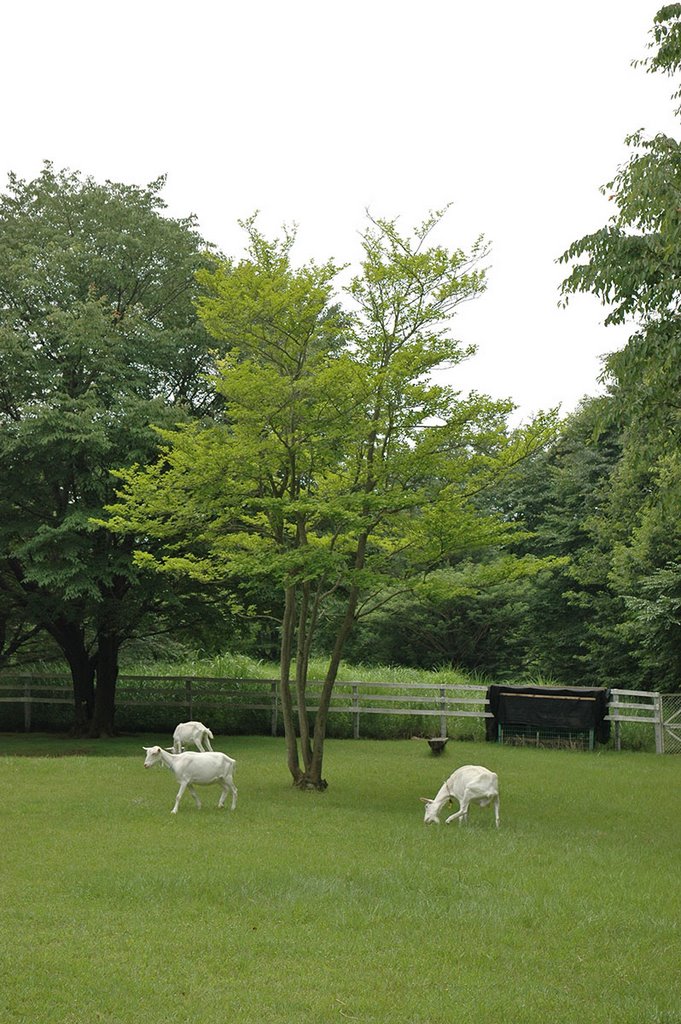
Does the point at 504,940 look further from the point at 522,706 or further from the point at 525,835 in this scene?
the point at 522,706

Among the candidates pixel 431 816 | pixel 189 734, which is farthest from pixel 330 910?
pixel 189 734

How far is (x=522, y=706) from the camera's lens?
76.3 ft

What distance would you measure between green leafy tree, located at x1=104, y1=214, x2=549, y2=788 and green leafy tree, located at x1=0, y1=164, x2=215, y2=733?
4474 mm

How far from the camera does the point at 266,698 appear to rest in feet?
82.1

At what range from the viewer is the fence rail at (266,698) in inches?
938

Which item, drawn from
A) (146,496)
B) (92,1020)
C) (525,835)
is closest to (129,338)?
(146,496)

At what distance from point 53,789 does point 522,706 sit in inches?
481

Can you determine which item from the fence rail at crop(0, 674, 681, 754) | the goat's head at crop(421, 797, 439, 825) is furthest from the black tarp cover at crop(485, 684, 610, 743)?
the goat's head at crop(421, 797, 439, 825)

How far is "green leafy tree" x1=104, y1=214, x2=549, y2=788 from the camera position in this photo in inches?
559

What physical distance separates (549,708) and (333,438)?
11.4m

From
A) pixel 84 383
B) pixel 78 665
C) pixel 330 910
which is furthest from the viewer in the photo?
pixel 78 665

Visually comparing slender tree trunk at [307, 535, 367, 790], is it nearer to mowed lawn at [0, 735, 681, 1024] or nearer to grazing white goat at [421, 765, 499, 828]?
mowed lawn at [0, 735, 681, 1024]

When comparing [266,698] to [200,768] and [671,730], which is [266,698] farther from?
[200,768]

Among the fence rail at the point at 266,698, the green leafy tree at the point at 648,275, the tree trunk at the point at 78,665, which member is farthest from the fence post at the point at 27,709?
the green leafy tree at the point at 648,275
